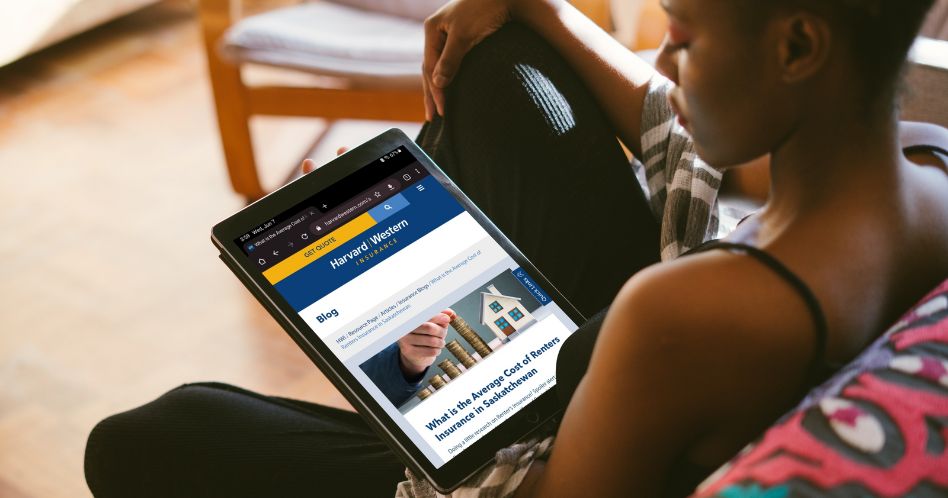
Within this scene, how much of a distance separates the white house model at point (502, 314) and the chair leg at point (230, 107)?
47.8 inches

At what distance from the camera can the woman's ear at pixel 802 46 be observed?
0.51 m

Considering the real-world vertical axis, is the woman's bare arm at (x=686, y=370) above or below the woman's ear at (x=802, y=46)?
below

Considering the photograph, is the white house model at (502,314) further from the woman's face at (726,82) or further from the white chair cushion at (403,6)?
the white chair cushion at (403,6)

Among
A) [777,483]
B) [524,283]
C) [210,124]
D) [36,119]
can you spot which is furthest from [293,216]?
[36,119]

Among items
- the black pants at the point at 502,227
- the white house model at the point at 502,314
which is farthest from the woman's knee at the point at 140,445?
the white house model at the point at 502,314

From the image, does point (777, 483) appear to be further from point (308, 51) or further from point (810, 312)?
point (308, 51)

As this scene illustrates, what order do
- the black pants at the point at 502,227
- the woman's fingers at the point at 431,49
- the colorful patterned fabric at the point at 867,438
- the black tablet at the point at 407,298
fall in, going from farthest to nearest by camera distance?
the woman's fingers at the point at 431,49, the black pants at the point at 502,227, the black tablet at the point at 407,298, the colorful patterned fabric at the point at 867,438


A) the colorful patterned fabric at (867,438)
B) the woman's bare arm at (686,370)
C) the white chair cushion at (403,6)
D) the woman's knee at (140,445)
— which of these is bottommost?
the colorful patterned fabric at (867,438)

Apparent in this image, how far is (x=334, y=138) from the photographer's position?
2.22 meters

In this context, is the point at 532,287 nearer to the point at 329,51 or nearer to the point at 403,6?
the point at 329,51

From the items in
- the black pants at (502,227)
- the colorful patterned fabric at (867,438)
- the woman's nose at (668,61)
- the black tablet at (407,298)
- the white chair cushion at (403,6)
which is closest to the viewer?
the colorful patterned fabric at (867,438)

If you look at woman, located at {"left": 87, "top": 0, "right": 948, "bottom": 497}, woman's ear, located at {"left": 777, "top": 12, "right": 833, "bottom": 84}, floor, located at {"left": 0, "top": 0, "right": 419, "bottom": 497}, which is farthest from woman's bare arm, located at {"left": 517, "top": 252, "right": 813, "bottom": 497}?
floor, located at {"left": 0, "top": 0, "right": 419, "bottom": 497}

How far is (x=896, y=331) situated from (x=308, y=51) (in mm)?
1419

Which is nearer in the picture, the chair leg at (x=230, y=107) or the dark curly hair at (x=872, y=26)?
the dark curly hair at (x=872, y=26)
